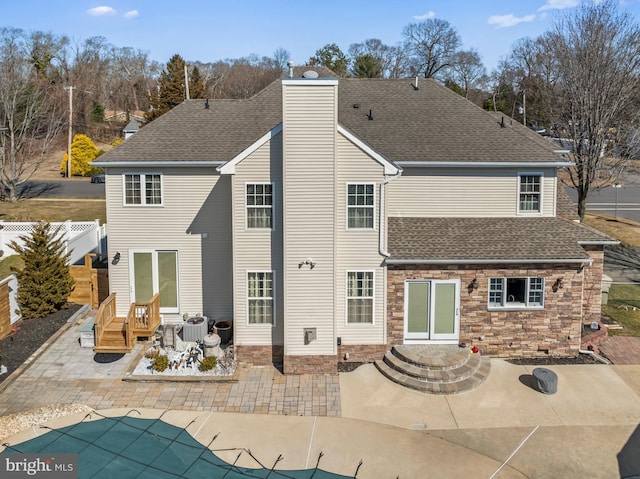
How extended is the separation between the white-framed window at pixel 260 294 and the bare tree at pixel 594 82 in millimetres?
22563

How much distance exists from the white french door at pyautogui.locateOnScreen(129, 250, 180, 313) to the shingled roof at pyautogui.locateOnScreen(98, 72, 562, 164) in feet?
9.93

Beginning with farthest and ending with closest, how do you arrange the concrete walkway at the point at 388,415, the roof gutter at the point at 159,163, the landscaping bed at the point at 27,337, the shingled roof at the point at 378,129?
the shingled roof at the point at 378,129 → the roof gutter at the point at 159,163 → the landscaping bed at the point at 27,337 → the concrete walkway at the point at 388,415

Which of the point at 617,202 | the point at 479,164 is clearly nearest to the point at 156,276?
the point at 479,164

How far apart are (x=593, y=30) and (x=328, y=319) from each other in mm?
24361

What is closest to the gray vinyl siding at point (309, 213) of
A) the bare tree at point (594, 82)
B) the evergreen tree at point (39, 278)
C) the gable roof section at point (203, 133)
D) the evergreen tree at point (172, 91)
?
the gable roof section at point (203, 133)

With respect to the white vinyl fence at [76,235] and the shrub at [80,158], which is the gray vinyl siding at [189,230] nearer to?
the white vinyl fence at [76,235]

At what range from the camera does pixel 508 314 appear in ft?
48.8

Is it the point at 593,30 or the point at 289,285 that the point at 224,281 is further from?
the point at 593,30

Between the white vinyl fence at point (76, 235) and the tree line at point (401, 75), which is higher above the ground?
the tree line at point (401, 75)

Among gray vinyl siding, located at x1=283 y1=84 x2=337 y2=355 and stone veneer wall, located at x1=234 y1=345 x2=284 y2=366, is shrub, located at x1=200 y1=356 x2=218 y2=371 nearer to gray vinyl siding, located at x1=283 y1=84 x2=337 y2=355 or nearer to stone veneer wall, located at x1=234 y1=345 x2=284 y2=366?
stone veneer wall, located at x1=234 y1=345 x2=284 y2=366

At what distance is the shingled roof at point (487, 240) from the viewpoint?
47.5 feet

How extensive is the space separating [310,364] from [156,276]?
5.91 metres

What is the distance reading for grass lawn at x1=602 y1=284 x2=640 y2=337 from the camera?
17156mm

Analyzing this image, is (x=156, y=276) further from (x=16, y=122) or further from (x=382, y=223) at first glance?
(x=16, y=122)
